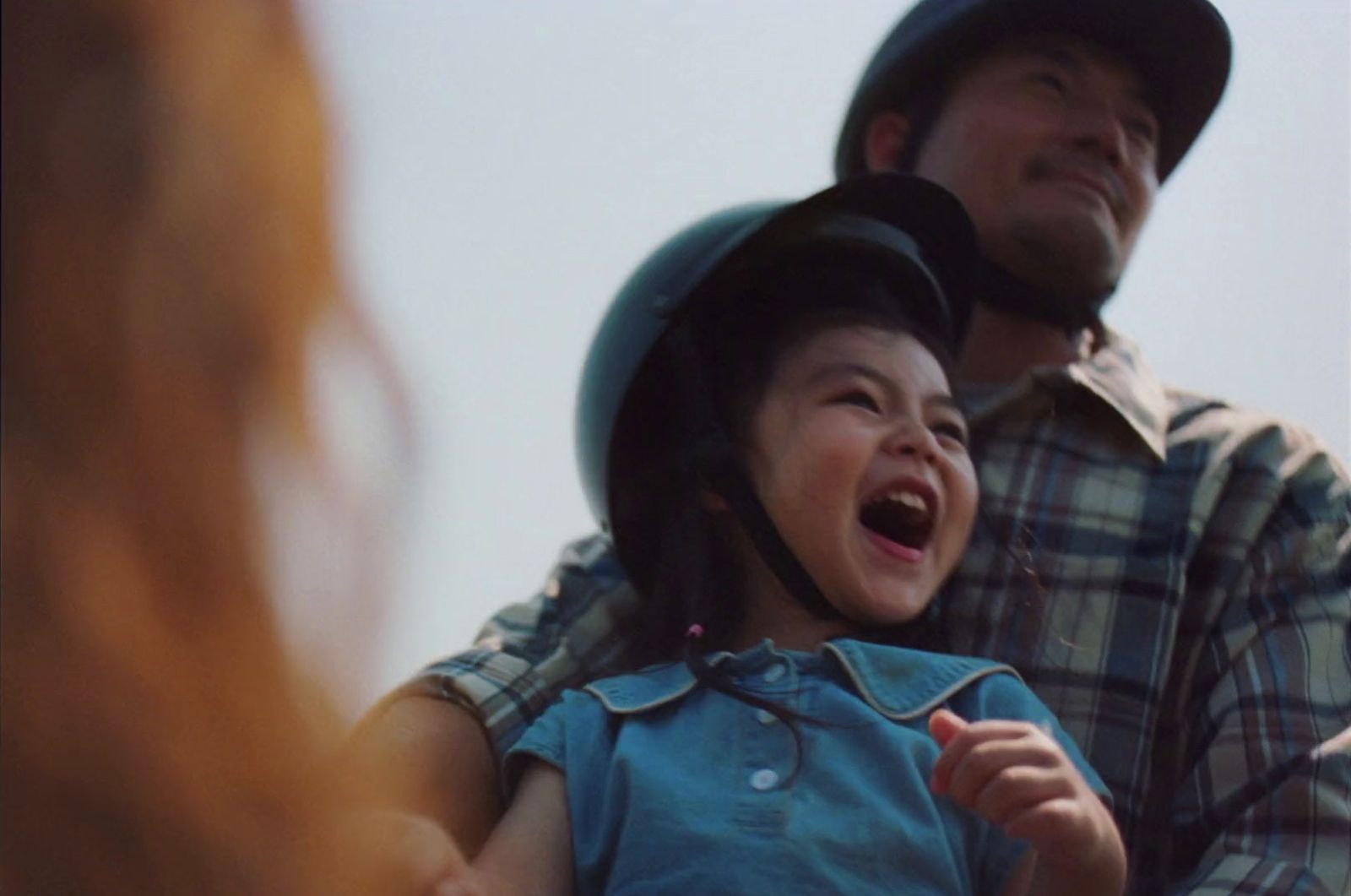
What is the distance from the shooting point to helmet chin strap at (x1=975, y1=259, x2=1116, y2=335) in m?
3.06

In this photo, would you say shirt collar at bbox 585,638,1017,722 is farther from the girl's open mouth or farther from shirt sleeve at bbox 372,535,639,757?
shirt sleeve at bbox 372,535,639,757

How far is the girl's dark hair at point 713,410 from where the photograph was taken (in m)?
2.45

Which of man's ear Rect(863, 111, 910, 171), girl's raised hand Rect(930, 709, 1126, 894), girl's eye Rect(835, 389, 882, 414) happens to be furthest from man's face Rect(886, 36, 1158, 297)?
girl's raised hand Rect(930, 709, 1126, 894)

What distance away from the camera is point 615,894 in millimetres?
1906

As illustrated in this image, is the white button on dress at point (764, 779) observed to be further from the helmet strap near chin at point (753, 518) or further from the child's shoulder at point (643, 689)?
the helmet strap near chin at point (753, 518)

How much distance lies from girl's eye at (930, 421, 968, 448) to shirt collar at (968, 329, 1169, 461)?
36 centimetres

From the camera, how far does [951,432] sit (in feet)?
7.90

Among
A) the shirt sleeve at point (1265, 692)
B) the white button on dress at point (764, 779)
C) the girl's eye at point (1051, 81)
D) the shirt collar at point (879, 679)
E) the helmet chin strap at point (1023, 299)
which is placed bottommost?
the shirt sleeve at point (1265, 692)

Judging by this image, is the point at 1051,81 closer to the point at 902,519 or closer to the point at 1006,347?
the point at 1006,347

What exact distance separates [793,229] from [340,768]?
6.67 feet

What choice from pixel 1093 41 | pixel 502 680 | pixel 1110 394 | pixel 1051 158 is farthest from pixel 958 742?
pixel 1093 41

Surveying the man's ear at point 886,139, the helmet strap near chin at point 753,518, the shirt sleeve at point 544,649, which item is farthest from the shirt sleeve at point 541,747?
the man's ear at point 886,139

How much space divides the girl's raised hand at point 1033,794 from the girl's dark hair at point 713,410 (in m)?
0.60

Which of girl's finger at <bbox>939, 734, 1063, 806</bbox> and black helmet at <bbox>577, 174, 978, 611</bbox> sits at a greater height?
black helmet at <bbox>577, 174, 978, 611</bbox>
